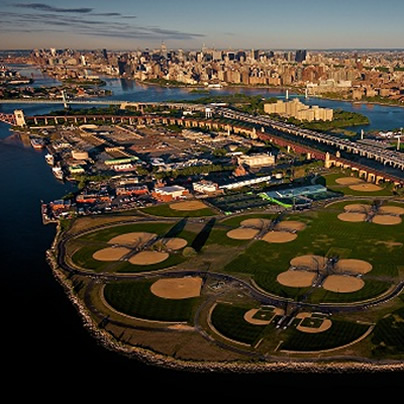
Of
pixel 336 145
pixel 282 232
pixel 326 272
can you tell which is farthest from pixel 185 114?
pixel 326 272

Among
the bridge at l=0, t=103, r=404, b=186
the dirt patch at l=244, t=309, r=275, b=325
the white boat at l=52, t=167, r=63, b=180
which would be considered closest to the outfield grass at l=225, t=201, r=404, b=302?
the dirt patch at l=244, t=309, r=275, b=325

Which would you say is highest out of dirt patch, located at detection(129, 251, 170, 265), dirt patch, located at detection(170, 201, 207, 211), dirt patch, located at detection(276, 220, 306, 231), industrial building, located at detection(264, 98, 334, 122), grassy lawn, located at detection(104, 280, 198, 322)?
industrial building, located at detection(264, 98, 334, 122)

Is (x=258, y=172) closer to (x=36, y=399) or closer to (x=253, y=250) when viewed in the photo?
(x=253, y=250)

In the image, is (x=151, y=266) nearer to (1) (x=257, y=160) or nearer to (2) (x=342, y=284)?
(2) (x=342, y=284)

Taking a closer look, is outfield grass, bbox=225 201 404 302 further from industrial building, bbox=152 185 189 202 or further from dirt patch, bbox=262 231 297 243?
industrial building, bbox=152 185 189 202

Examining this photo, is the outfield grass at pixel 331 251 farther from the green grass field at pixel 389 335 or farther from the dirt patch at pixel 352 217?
the green grass field at pixel 389 335

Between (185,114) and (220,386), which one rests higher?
(185,114)

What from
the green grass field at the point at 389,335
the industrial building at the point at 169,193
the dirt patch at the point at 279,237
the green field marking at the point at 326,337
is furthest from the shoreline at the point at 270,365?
the industrial building at the point at 169,193
